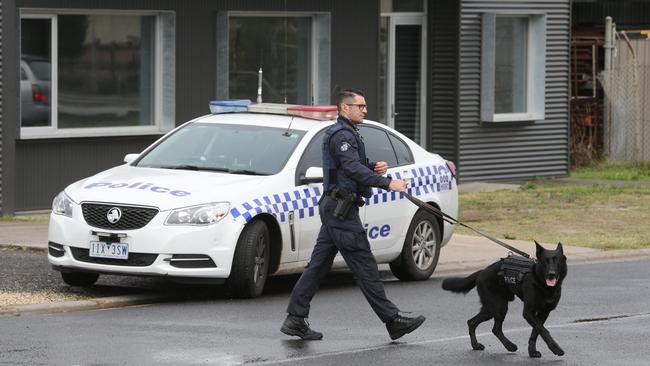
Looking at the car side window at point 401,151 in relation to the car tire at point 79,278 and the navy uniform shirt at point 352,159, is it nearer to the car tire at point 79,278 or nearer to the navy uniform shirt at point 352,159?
the car tire at point 79,278

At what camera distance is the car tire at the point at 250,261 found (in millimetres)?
11938

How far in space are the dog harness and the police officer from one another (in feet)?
2.33

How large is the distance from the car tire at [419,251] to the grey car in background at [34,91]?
6.47 metres

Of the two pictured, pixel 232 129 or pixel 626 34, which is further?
pixel 626 34

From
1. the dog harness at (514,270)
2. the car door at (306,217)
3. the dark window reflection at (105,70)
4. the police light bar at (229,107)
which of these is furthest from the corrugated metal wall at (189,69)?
the dog harness at (514,270)

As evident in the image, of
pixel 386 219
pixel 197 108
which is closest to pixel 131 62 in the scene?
pixel 197 108

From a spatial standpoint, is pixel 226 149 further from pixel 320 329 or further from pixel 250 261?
pixel 320 329

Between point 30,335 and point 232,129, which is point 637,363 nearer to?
point 30,335

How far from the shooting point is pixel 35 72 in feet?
61.2

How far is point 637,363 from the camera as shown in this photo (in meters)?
9.58

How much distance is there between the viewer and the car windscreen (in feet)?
42.0

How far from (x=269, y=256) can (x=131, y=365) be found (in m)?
3.34

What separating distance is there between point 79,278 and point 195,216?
138 cm

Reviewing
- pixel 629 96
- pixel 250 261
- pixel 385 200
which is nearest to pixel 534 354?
pixel 250 261
